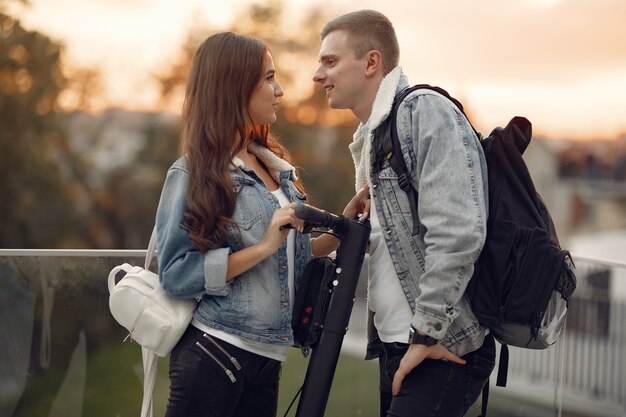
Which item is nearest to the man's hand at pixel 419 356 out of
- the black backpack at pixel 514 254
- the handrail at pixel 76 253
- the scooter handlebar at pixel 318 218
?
the black backpack at pixel 514 254

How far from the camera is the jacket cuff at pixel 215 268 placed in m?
2.38

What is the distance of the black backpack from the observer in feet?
7.28

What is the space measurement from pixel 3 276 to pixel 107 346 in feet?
1.65

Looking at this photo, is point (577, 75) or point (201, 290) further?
point (577, 75)

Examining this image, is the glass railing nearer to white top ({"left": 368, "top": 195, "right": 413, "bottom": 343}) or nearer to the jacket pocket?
the jacket pocket

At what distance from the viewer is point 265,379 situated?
2.55 m

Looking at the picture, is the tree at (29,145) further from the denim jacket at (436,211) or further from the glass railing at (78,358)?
the denim jacket at (436,211)

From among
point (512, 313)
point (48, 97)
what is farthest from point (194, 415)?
point (48, 97)

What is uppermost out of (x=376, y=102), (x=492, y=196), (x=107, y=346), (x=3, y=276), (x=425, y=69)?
(x=425, y=69)

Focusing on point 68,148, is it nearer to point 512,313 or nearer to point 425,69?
point 425,69

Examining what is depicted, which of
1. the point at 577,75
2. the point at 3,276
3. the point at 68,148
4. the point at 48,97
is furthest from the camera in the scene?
the point at 577,75

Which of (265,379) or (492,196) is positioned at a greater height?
(492,196)

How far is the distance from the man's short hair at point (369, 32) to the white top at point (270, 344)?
18.8 inches

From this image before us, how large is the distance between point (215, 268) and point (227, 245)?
122 millimetres
